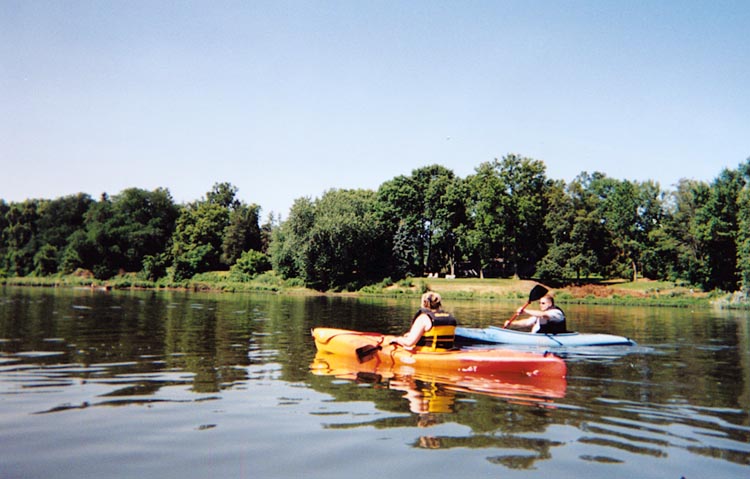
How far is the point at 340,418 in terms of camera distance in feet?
20.2

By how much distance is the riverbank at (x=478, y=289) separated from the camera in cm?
3825

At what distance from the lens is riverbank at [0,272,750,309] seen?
3825 cm

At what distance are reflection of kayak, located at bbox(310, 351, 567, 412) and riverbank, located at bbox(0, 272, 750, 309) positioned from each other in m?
32.3

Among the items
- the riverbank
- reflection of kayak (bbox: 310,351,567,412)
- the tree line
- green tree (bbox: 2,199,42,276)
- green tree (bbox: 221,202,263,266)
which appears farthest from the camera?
green tree (bbox: 2,199,42,276)

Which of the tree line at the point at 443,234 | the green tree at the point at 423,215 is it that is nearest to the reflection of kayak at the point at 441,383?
the tree line at the point at 443,234

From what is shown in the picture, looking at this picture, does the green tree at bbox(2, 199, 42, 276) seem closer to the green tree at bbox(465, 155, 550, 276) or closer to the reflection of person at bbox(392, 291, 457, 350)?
the green tree at bbox(465, 155, 550, 276)

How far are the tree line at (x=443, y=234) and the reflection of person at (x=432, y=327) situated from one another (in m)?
36.7

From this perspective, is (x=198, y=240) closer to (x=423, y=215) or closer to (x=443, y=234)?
(x=423, y=215)

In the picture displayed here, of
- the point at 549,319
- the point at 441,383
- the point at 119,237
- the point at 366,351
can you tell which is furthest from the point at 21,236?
the point at 441,383

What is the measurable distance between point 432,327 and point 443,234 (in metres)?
48.8

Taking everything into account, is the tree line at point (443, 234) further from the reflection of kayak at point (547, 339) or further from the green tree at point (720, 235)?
the reflection of kayak at point (547, 339)

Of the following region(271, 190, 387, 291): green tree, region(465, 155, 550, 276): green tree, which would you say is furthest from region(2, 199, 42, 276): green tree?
region(465, 155, 550, 276): green tree

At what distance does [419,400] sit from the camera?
7223 millimetres

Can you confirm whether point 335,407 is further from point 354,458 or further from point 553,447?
point 553,447
